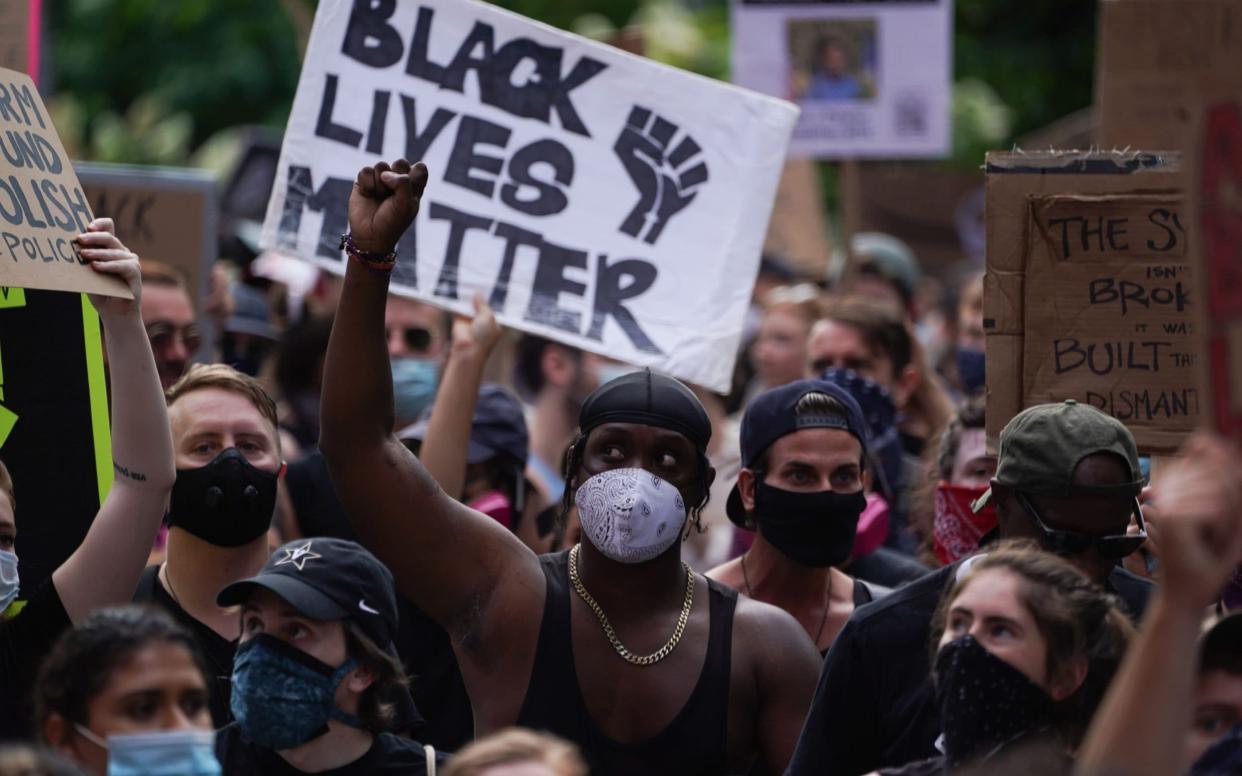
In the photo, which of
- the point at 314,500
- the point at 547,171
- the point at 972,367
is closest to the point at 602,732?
the point at 314,500

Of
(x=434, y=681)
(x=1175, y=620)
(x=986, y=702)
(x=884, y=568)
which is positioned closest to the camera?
(x=1175, y=620)

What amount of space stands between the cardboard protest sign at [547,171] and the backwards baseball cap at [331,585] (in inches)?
63.3

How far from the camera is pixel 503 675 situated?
4.33 meters

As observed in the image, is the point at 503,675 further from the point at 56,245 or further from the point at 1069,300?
the point at 1069,300

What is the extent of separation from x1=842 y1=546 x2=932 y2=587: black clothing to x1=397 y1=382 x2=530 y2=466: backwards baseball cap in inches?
42.2

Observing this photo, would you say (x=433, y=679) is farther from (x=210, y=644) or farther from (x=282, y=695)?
(x=282, y=695)

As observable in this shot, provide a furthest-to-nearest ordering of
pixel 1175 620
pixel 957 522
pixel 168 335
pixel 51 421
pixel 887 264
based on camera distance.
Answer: pixel 887 264
pixel 168 335
pixel 957 522
pixel 51 421
pixel 1175 620

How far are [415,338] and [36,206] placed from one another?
3.25m

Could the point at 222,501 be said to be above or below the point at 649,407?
below

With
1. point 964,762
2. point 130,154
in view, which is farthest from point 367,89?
point 130,154

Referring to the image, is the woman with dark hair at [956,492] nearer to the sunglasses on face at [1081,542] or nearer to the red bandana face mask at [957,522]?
the red bandana face mask at [957,522]

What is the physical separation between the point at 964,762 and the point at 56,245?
89.8 inches

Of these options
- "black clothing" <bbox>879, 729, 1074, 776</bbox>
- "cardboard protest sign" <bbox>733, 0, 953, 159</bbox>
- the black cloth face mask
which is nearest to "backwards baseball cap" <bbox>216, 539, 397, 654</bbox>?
"black clothing" <bbox>879, 729, 1074, 776</bbox>

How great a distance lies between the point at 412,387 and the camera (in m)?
7.38
